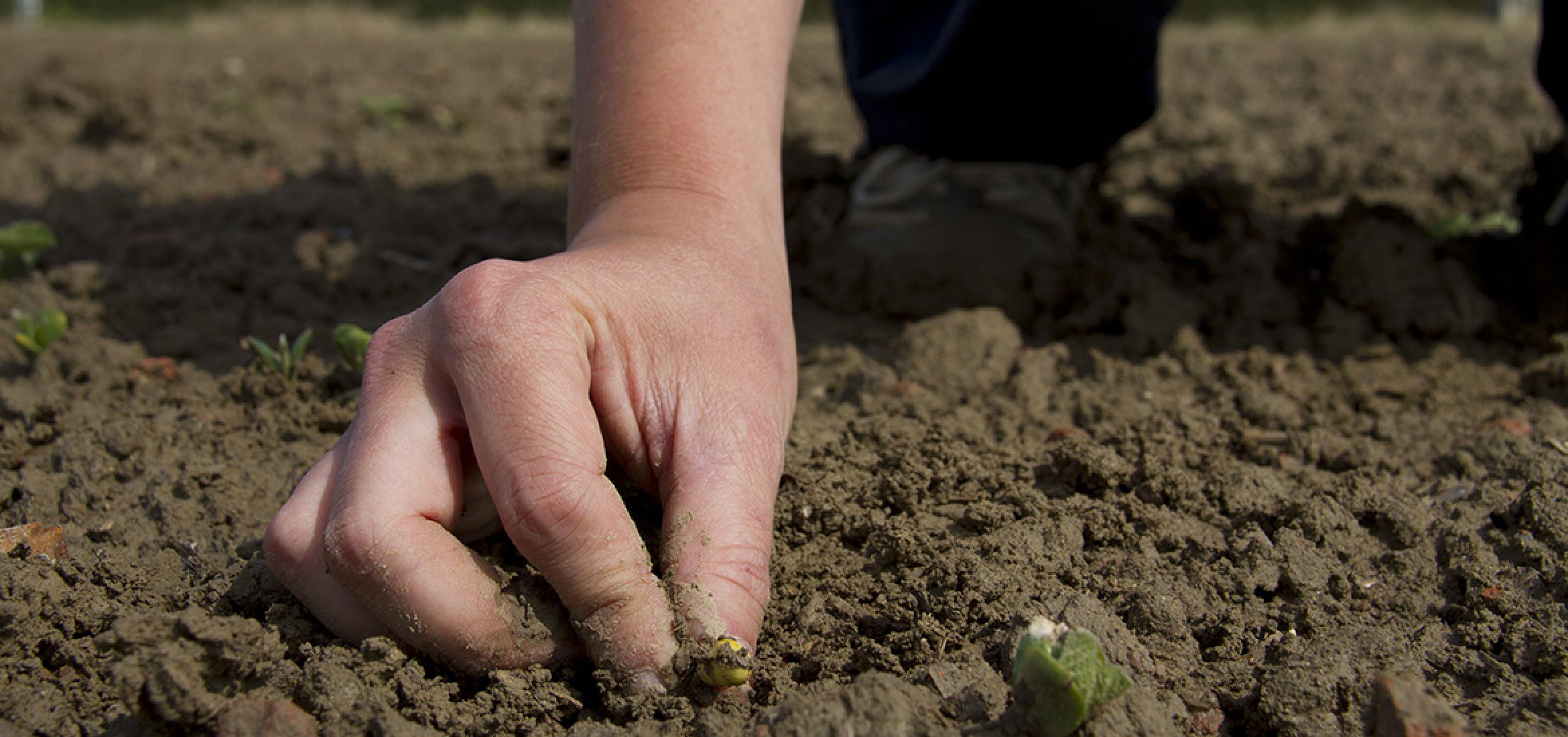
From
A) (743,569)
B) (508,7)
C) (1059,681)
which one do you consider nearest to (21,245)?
(743,569)

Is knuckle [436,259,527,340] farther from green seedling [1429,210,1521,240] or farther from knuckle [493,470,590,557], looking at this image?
green seedling [1429,210,1521,240]

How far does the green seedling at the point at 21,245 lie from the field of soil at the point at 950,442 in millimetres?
40

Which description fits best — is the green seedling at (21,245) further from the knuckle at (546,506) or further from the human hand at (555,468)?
the knuckle at (546,506)

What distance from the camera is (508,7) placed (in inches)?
557

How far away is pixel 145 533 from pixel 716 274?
0.97m

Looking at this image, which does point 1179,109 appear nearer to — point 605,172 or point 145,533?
point 605,172

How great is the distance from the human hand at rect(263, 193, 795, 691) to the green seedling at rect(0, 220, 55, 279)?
1.67 meters

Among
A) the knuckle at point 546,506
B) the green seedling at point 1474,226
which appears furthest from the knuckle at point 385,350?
the green seedling at point 1474,226

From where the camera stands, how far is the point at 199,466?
175 cm

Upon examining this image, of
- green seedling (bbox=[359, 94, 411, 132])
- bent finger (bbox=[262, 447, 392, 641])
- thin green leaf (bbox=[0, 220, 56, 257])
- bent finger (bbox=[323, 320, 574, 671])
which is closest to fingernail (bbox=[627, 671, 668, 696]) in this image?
bent finger (bbox=[323, 320, 574, 671])

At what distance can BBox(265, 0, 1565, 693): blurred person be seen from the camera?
1201mm

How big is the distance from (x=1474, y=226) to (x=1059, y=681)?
8.22ft

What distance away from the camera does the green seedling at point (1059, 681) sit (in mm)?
1104

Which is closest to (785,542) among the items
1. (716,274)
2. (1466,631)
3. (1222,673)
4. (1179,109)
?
(716,274)
